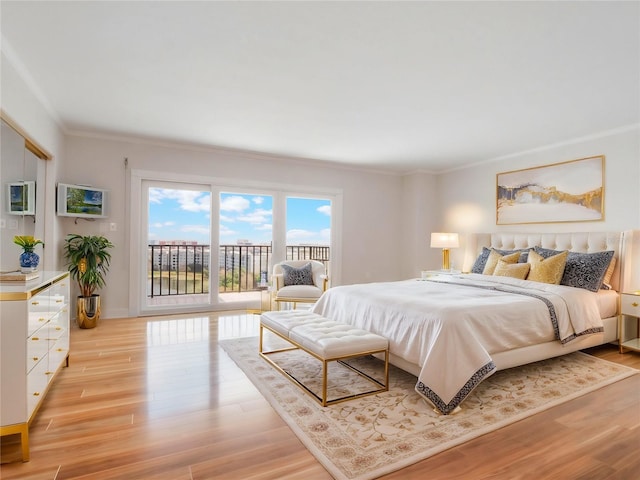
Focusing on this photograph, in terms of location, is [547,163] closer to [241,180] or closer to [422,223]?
[422,223]

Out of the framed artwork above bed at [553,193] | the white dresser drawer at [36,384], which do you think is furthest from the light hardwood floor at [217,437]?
the framed artwork above bed at [553,193]

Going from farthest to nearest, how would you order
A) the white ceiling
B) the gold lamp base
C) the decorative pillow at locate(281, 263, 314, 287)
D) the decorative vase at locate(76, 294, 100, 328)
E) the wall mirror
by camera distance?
the gold lamp base, the decorative pillow at locate(281, 263, 314, 287), the decorative vase at locate(76, 294, 100, 328), the wall mirror, the white ceiling

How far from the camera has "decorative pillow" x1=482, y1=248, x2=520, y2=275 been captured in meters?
4.48

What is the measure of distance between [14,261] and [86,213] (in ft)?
6.03

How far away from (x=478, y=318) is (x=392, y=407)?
36.1 inches

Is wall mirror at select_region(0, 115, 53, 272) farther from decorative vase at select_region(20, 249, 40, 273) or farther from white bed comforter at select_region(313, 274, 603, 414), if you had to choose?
white bed comforter at select_region(313, 274, 603, 414)

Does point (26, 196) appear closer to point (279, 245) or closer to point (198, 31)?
point (198, 31)

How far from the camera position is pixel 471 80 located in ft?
9.93

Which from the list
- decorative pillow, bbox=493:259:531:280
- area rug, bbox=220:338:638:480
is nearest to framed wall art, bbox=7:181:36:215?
area rug, bbox=220:338:638:480

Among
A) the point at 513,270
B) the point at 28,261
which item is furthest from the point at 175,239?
the point at 513,270

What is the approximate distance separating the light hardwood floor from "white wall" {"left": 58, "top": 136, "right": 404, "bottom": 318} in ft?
7.64

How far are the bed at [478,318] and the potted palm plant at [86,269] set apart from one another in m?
2.83

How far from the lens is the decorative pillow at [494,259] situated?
14.7ft

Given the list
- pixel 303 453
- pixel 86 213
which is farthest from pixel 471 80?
pixel 86 213
